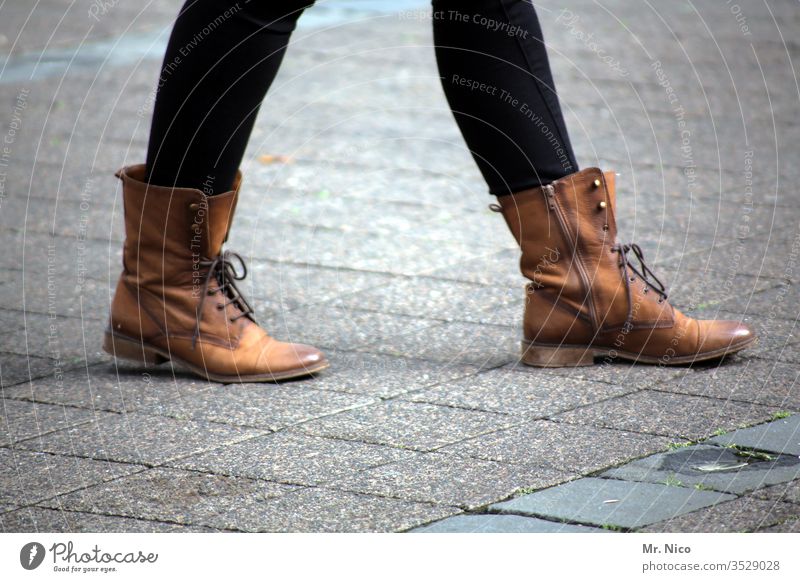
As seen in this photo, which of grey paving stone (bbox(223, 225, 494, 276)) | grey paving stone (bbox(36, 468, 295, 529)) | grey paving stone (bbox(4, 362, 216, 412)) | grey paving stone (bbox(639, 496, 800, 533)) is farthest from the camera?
grey paving stone (bbox(223, 225, 494, 276))

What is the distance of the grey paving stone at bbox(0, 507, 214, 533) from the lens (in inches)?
69.7

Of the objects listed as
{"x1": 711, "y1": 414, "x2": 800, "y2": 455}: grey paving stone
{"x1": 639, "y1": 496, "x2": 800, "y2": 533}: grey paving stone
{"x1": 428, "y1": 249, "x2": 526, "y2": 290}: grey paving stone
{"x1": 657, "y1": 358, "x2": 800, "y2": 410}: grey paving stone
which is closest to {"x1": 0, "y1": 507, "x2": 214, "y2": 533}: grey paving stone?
{"x1": 639, "y1": 496, "x2": 800, "y2": 533}: grey paving stone

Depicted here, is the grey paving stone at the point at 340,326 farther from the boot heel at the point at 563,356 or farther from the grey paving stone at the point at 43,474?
the grey paving stone at the point at 43,474

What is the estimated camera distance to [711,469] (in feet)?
6.40

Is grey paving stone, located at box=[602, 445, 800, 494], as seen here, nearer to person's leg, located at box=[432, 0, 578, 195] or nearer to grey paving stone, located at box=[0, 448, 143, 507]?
person's leg, located at box=[432, 0, 578, 195]

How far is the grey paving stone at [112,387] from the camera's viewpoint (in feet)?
7.80

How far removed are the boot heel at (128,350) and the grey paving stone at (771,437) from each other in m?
1.19

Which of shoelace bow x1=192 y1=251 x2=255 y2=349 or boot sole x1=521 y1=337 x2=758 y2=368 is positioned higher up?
shoelace bow x1=192 y1=251 x2=255 y2=349

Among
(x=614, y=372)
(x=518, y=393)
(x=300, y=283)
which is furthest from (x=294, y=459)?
(x=300, y=283)

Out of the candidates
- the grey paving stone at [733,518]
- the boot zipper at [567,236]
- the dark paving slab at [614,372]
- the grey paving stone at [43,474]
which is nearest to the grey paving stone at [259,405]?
the grey paving stone at [43,474]

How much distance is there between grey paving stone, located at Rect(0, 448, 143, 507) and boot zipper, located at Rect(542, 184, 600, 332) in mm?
1012
